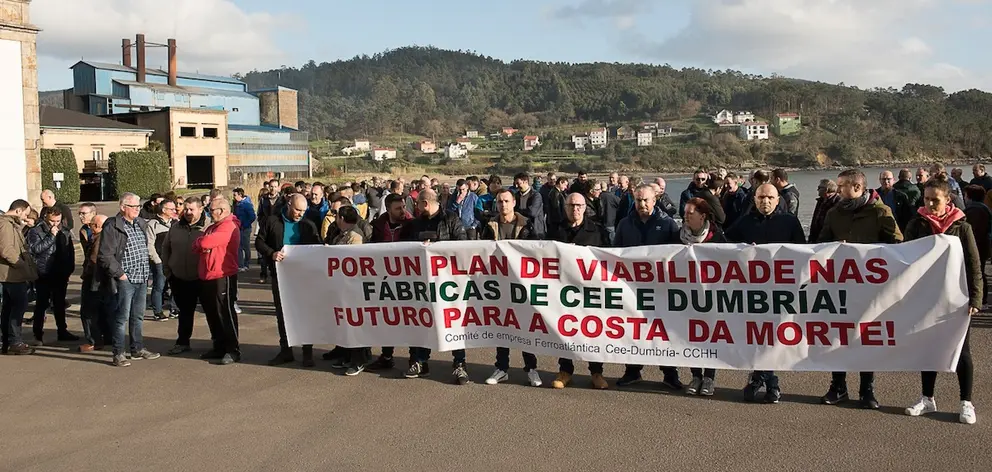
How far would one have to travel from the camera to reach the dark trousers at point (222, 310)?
30.3 ft

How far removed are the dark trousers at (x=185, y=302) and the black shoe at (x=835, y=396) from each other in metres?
6.84

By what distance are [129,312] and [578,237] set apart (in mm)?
5217

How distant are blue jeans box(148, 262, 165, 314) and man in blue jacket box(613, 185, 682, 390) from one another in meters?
7.35

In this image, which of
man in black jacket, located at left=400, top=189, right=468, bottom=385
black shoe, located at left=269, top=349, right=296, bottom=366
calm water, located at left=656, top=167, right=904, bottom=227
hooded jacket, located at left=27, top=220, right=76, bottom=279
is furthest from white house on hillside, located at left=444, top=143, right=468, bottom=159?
man in black jacket, located at left=400, top=189, right=468, bottom=385

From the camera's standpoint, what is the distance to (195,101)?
75.3 metres

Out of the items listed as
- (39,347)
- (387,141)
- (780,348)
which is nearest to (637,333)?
(780,348)

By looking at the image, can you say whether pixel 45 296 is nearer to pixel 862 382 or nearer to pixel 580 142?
pixel 862 382

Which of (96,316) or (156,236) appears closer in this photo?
(96,316)

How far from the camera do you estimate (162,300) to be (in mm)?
12492

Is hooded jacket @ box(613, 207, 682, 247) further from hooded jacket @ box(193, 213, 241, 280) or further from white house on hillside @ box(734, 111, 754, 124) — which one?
white house on hillside @ box(734, 111, 754, 124)

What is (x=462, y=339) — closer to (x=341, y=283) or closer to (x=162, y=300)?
(x=341, y=283)

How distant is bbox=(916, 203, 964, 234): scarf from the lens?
6863 millimetres

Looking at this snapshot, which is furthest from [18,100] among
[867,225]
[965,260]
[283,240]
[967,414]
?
[967,414]

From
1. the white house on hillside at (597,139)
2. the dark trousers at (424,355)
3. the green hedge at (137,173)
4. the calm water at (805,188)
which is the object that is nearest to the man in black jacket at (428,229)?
the dark trousers at (424,355)
